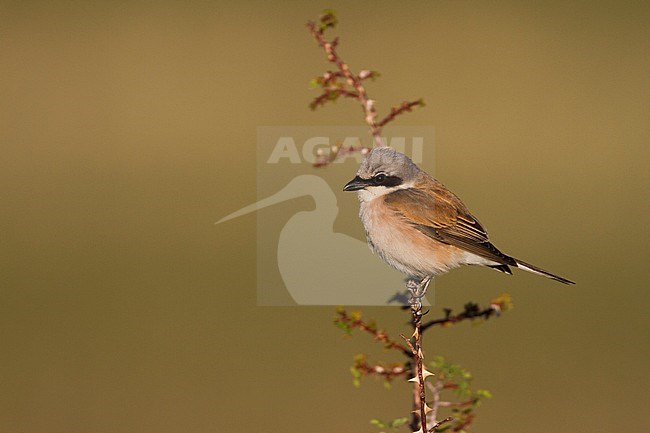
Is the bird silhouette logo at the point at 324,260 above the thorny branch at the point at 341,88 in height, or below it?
below

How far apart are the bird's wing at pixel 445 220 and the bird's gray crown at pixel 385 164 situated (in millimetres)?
291

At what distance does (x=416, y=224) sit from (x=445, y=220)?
121 mm

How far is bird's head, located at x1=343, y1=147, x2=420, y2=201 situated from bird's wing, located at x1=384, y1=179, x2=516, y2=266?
0.12 metres

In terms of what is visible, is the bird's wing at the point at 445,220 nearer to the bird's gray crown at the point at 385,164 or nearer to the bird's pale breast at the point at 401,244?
the bird's pale breast at the point at 401,244

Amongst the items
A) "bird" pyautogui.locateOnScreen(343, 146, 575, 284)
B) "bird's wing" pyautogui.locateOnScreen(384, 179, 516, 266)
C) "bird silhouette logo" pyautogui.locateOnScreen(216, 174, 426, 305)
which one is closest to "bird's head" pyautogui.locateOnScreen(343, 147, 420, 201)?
"bird" pyautogui.locateOnScreen(343, 146, 575, 284)

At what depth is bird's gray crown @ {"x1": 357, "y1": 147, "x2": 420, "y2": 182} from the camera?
2.60 meters

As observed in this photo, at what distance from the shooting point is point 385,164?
8.66ft

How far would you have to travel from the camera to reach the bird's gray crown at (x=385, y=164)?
2596 mm

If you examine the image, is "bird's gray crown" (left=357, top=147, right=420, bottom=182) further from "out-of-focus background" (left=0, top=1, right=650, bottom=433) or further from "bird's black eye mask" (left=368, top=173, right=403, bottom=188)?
"out-of-focus background" (left=0, top=1, right=650, bottom=433)

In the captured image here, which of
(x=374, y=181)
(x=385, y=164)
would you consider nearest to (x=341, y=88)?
(x=385, y=164)

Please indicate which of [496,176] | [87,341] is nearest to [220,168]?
[496,176]

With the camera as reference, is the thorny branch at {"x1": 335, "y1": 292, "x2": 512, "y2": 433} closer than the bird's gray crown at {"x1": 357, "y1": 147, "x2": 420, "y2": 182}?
Yes

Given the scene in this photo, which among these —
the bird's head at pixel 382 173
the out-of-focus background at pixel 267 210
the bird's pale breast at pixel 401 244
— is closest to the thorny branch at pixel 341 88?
the bird's head at pixel 382 173

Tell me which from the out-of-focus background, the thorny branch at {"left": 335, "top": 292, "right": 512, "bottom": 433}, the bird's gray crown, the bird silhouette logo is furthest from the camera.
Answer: the out-of-focus background
